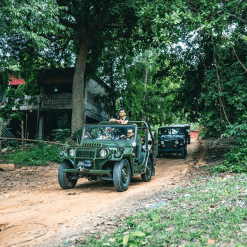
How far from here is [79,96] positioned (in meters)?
16.7

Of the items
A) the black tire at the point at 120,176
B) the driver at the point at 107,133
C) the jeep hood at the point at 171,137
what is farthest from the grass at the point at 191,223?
the jeep hood at the point at 171,137

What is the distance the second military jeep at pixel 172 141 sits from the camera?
53.9 feet

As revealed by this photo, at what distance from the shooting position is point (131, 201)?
6.07m

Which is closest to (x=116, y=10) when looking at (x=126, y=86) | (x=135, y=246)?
(x=126, y=86)

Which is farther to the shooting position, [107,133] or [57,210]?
[107,133]

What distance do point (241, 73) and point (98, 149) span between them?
6142 millimetres

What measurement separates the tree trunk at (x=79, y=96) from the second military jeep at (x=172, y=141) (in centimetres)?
506

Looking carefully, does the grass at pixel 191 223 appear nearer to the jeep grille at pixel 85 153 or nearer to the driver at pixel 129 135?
the jeep grille at pixel 85 153

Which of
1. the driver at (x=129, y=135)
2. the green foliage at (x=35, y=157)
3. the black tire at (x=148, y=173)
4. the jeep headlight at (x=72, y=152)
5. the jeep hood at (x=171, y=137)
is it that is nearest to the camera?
the jeep headlight at (x=72, y=152)

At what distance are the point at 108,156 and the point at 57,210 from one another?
6.74 feet

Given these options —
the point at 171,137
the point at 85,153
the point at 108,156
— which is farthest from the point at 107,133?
the point at 171,137

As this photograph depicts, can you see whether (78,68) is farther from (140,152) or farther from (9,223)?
(9,223)

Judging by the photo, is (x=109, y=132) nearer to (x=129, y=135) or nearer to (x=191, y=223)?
(x=129, y=135)

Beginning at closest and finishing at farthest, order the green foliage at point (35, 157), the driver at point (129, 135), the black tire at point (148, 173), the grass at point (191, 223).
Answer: the grass at point (191, 223)
the driver at point (129, 135)
the black tire at point (148, 173)
the green foliage at point (35, 157)
